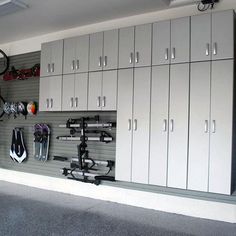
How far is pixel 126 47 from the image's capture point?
169 inches

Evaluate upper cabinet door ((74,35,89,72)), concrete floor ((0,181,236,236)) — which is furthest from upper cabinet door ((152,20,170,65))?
concrete floor ((0,181,236,236))

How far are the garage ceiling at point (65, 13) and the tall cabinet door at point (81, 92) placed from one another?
1.02 meters

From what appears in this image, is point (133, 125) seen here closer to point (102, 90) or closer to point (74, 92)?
point (102, 90)

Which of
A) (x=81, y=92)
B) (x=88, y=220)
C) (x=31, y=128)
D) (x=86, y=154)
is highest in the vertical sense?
(x=81, y=92)

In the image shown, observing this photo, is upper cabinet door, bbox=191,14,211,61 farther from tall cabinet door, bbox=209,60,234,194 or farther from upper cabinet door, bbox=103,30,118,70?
upper cabinet door, bbox=103,30,118,70

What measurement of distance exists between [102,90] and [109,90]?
5.1 inches

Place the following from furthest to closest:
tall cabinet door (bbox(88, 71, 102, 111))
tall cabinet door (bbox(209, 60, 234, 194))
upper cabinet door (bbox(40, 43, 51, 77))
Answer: upper cabinet door (bbox(40, 43, 51, 77)) → tall cabinet door (bbox(88, 71, 102, 111)) → tall cabinet door (bbox(209, 60, 234, 194))

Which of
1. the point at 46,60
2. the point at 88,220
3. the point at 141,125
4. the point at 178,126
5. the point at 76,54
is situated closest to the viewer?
the point at 178,126

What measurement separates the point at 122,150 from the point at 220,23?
2177 millimetres

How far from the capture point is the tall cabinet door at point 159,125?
391 cm

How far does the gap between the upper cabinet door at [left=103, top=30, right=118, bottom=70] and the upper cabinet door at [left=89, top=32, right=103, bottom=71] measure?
79 millimetres

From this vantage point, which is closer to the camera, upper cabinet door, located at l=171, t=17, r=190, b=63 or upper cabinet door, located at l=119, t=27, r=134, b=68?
upper cabinet door, located at l=171, t=17, r=190, b=63

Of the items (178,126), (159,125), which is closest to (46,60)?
(159,125)

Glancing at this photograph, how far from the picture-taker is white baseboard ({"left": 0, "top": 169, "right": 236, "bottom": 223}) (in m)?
3.85
